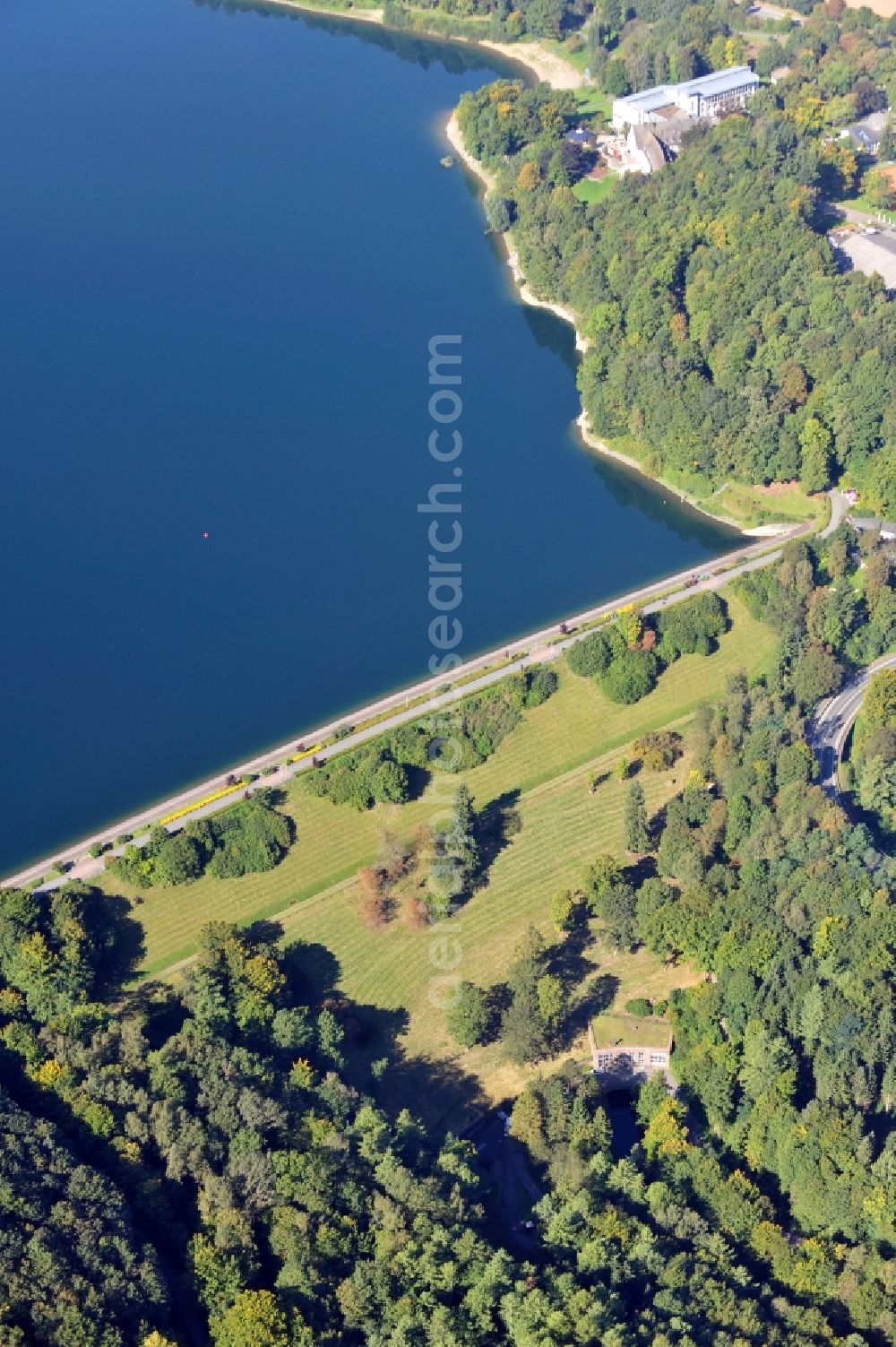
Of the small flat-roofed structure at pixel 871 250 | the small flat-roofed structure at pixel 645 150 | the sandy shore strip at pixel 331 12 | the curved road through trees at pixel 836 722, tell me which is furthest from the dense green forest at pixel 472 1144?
the sandy shore strip at pixel 331 12

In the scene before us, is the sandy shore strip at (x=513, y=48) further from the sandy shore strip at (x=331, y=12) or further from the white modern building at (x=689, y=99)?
the white modern building at (x=689, y=99)

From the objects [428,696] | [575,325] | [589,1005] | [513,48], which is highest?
[513,48]

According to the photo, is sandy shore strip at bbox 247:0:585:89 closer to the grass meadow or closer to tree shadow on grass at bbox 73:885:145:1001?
the grass meadow

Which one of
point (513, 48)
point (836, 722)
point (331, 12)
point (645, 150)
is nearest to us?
point (836, 722)

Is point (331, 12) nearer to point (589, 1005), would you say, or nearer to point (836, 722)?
point (836, 722)

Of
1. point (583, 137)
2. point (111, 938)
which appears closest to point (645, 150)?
point (583, 137)
